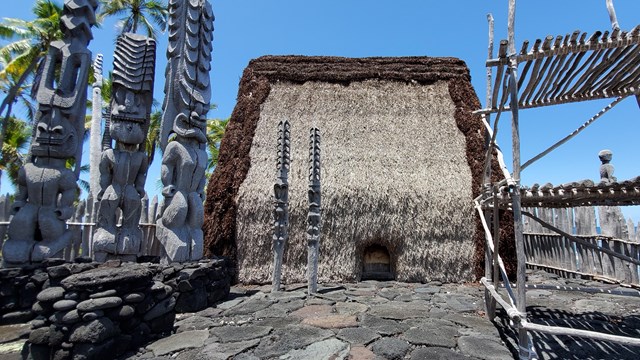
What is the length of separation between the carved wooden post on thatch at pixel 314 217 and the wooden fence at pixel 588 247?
4991 millimetres

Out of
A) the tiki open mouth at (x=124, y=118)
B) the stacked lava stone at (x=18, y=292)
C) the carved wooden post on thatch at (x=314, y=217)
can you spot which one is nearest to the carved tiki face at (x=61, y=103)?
the tiki open mouth at (x=124, y=118)

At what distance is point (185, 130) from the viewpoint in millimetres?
5406

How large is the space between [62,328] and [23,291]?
95.6 inches

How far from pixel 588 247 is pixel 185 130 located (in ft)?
24.7

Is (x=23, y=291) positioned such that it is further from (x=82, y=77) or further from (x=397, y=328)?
(x=397, y=328)

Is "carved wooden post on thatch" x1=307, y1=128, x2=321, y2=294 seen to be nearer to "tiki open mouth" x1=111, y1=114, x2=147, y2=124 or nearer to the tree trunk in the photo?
"tiki open mouth" x1=111, y1=114, x2=147, y2=124

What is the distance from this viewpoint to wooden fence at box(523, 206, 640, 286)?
22.1ft

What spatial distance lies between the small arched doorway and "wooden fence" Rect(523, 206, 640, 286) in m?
3.99

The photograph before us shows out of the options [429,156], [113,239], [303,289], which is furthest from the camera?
[429,156]

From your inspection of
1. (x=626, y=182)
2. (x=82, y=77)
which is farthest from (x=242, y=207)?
(x=626, y=182)

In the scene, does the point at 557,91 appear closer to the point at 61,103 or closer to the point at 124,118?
the point at 124,118

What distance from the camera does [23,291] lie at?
15.0 feet

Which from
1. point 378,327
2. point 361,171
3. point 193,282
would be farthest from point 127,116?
point 361,171

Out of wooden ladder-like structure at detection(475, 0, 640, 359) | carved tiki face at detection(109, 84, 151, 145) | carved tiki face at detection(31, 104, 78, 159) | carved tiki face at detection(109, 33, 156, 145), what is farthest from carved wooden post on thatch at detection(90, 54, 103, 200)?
wooden ladder-like structure at detection(475, 0, 640, 359)
